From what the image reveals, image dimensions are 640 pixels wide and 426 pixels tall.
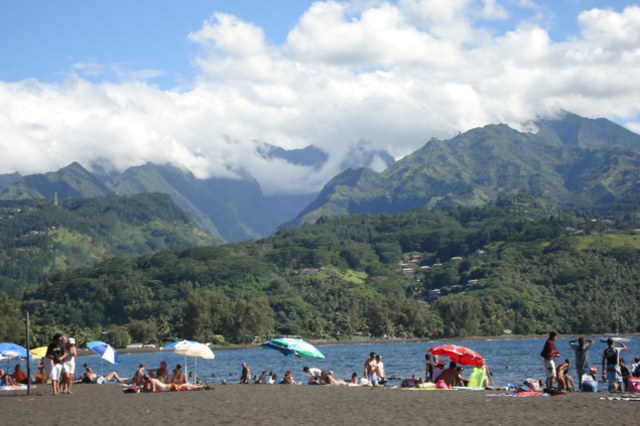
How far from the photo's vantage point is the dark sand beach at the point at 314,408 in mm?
26547

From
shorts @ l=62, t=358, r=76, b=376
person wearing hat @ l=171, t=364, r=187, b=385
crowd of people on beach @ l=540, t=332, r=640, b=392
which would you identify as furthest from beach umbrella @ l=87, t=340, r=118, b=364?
Result: crowd of people on beach @ l=540, t=332, r=640, b=392

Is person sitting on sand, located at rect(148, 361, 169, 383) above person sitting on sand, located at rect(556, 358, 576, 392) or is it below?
above

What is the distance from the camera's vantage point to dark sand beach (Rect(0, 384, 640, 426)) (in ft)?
87.1

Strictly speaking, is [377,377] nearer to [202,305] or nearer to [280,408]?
[280,408]

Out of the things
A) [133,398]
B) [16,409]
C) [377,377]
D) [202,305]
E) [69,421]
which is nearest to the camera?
[69,421]

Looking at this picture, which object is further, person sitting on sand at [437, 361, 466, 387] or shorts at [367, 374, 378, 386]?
shorts at [367, 374, 378, 386]

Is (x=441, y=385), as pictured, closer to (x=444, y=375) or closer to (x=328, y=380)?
(x=444, y=375)

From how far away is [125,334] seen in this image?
19950 centimetres

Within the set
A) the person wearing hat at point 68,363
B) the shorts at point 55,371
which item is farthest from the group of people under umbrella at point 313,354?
the shorts at point 55,371

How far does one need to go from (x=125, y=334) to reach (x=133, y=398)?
170 metres

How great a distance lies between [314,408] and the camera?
31.3 meters

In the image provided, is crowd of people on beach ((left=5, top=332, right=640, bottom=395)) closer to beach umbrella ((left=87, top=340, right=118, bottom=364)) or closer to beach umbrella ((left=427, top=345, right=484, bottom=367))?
beach umbrella ((left=427, top=345, right=484, bottom=367))

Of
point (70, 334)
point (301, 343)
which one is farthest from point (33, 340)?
point (301, 343)

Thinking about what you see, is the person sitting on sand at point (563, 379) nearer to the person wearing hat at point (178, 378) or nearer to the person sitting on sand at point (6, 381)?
the person wearing hat at point (178, 378)
